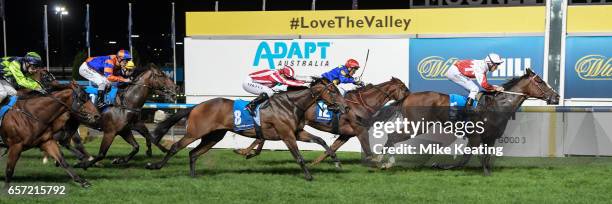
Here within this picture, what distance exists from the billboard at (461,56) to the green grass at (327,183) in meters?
2.02

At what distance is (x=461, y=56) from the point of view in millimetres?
12344

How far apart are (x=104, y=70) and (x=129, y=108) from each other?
948mm

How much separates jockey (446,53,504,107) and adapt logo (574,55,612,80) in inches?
105

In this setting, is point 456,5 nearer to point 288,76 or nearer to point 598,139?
point 598,139

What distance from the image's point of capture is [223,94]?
1325 cm

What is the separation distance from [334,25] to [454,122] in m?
3.89

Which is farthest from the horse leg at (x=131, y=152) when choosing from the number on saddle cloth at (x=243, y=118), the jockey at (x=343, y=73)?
the jockey at (x=343, y=73)

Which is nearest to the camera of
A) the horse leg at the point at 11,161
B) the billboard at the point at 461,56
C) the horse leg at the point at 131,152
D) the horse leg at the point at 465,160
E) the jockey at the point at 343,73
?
the horse leg at the point at 11,161

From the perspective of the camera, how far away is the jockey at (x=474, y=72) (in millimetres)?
9648

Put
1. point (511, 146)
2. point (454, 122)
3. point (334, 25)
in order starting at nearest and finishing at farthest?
point (454, 122) < point (511, 146) < point (334, 25)

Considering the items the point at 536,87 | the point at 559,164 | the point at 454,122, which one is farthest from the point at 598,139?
the point at 454,122

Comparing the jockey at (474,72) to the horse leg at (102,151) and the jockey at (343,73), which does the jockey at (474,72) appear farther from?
the horse leg at (102,151)

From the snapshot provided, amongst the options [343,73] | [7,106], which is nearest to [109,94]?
[7,106]

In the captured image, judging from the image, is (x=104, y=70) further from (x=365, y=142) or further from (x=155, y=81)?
(x=365, y=142)
